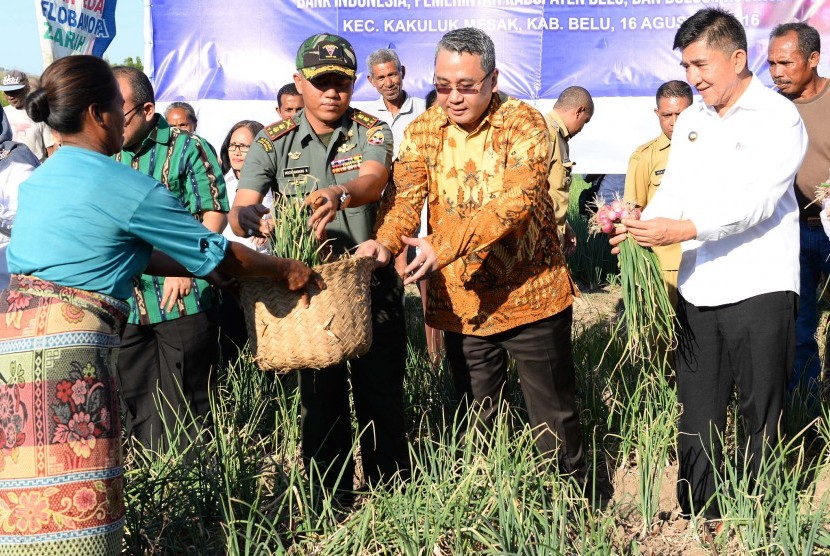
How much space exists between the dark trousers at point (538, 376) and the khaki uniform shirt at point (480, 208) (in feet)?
0.28

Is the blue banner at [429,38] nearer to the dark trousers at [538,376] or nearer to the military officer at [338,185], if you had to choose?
the military officer at [338,185]

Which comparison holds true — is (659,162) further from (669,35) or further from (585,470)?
(669,35)

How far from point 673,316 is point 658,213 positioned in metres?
0.39

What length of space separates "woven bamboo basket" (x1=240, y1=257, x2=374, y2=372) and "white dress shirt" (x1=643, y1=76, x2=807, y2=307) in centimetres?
121

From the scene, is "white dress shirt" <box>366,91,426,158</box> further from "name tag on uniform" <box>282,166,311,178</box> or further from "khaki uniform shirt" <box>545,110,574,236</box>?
"name tag on uniform" <box>282,166,311,178</box>

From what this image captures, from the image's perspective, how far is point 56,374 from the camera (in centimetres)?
235

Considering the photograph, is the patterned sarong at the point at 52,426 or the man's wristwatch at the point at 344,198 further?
the man's wristwatch at the point at 344,198

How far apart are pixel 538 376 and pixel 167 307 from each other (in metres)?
1.57

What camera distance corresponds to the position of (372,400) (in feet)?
12.0

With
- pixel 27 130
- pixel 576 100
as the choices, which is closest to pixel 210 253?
pixel 576 100

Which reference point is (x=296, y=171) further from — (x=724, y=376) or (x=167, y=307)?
(x=724, y=376)

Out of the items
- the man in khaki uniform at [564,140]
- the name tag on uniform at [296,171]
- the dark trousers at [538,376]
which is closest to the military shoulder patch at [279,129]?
the name tag on uniform at [296,171]

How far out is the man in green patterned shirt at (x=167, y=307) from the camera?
152 inches

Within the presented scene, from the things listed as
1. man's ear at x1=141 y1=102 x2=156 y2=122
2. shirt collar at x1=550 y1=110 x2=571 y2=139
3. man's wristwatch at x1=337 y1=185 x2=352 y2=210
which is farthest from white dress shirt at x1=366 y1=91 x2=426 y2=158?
man's wristwatch at x1=337 y1=185 x2=352 y2=210
